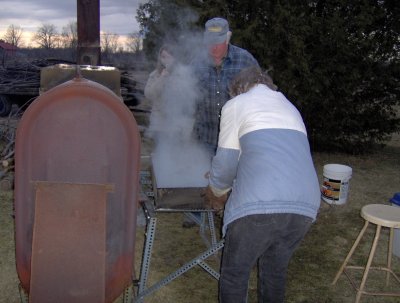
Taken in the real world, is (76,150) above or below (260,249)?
above

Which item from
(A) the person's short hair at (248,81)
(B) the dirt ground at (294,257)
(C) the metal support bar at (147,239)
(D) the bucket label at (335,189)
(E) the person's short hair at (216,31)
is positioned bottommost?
(B) the dirt ground at (294,257)

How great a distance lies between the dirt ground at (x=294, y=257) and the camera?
10.5 ft

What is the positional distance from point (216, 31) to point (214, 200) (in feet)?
4.50

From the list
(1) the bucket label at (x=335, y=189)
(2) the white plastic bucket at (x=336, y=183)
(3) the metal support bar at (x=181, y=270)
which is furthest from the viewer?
(1) the bucket label at (x=335, y=189)

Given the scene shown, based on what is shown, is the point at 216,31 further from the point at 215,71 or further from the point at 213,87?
the point at 213,87

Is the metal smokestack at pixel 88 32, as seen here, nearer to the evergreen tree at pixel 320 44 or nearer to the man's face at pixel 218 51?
the man's face at pixel 218 51

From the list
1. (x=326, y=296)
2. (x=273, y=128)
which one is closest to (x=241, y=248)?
(x=273, y=128)

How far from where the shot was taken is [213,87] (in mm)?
3469

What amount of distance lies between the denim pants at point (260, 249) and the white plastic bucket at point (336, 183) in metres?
2.50

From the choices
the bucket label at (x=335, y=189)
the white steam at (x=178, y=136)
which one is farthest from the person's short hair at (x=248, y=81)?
the bucket label at (x=335, y=189)

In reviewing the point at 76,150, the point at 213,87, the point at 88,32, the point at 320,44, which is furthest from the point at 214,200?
the point at 320,44

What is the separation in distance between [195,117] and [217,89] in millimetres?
565

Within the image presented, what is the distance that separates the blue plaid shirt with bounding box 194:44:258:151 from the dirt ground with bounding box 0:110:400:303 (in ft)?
3.45

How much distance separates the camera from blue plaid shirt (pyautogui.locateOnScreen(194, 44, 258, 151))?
339 cm
